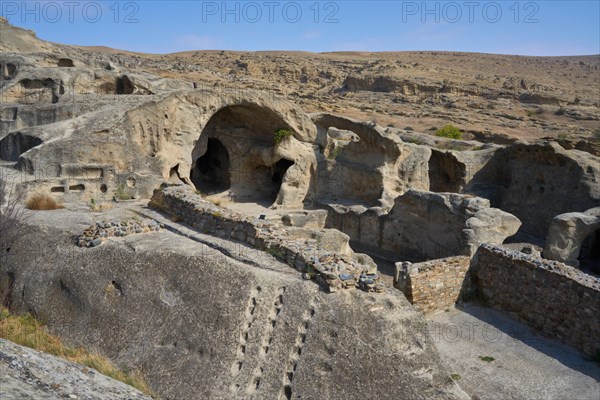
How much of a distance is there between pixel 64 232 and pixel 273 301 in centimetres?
414

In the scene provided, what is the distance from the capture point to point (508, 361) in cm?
807

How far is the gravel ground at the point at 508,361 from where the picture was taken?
7316mm

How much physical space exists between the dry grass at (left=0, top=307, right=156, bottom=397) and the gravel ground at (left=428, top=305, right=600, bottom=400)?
14.4ft

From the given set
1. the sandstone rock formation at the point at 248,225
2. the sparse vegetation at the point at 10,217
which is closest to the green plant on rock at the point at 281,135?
the sandstone rock formation at the point at 248,225

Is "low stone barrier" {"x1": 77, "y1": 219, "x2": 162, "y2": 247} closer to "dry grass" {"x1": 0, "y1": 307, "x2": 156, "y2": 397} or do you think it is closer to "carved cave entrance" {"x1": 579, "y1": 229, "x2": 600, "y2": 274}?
"dry grass" {"x1": 0, "y1": 307, "x2": 156, "y2": 397}

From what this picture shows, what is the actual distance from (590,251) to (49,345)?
11511mm

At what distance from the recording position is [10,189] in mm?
10016

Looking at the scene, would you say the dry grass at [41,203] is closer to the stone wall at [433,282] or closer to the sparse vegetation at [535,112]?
the stone wall at [433,282]

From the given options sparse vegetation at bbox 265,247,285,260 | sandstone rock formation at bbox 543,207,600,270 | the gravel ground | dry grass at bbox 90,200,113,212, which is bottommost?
the gravel ground

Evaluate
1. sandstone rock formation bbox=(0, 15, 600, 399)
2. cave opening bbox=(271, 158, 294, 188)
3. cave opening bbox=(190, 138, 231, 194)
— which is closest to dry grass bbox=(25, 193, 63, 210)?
sandstone rock formation bbox=(0, 15, 600, 399)

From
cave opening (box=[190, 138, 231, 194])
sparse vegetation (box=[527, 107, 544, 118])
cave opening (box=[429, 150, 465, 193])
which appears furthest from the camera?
sparse vegetation (box=[527, 107, 544, 118])

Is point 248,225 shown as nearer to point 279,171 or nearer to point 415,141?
point 279,171

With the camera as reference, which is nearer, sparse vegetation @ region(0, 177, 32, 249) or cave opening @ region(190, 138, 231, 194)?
sparse vegetation @ region(0, 177, 32, 249)

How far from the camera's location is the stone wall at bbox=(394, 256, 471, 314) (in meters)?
9.19
